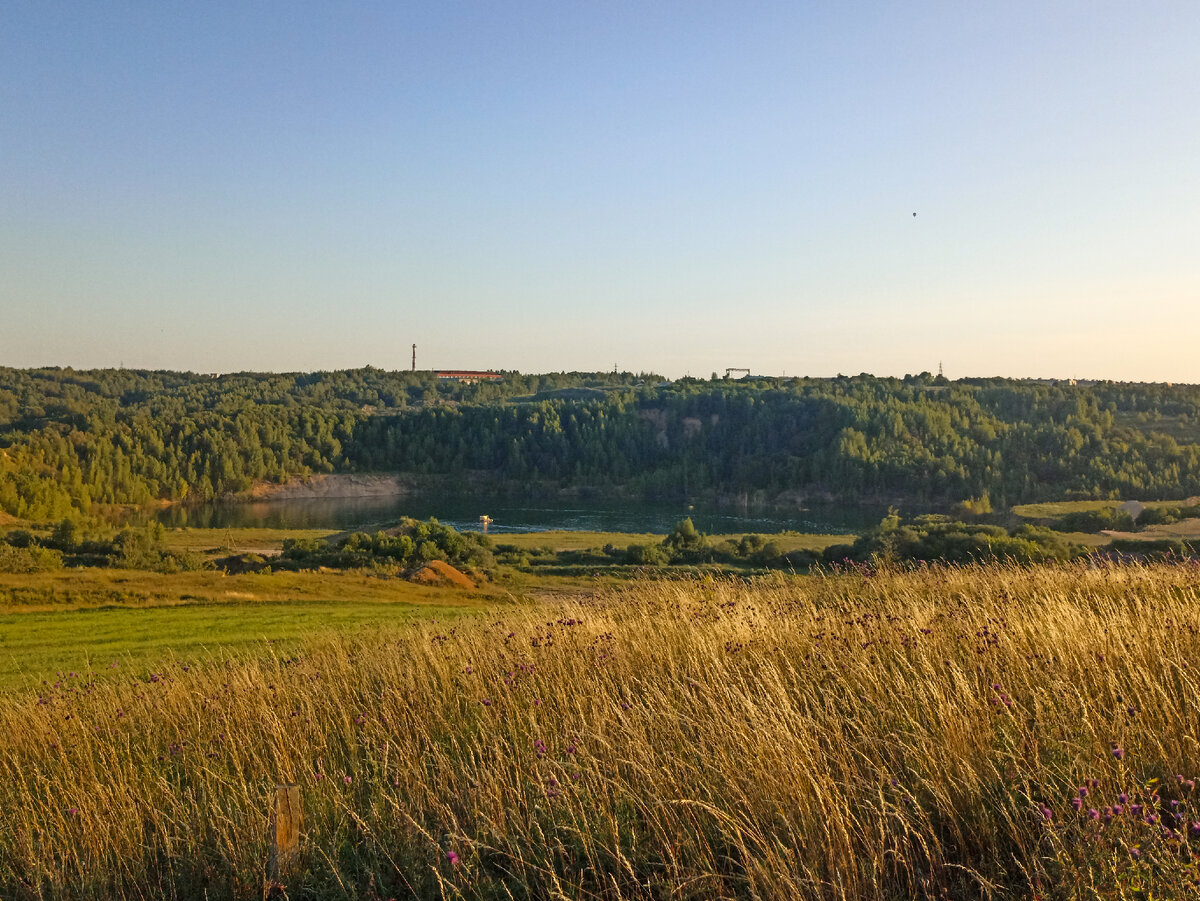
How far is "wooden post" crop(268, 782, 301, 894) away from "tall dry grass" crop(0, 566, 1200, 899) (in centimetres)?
9

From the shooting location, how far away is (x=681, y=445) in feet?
441

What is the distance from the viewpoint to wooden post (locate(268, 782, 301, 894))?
12.8 ft

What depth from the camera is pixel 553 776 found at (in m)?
4.00

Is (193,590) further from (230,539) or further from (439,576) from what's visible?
(230,539)

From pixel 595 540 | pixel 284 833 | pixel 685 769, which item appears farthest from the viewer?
pixel 595 540

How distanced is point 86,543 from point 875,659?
48822 millimetres

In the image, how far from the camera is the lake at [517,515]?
77.9 metres

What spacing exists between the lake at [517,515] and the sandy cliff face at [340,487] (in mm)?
2515

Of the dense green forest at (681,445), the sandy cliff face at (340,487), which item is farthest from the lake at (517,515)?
the dense green forest at (681,445)

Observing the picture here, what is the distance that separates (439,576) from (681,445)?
104 m

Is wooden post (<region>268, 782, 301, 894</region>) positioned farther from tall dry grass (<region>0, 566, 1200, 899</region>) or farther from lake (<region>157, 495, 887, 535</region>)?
lake (<region>157, 495, 887, 535</region>)

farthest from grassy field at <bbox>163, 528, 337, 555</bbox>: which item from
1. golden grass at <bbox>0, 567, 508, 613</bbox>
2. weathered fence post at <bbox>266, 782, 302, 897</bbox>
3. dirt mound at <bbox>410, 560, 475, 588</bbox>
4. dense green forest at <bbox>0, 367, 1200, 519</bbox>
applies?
weathered fence post at <bbox>266, 782, 302, 897</bbox>

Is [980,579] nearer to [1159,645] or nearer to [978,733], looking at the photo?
[1159,645]

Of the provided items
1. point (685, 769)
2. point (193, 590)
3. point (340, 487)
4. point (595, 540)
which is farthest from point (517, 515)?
point (685, 769)
